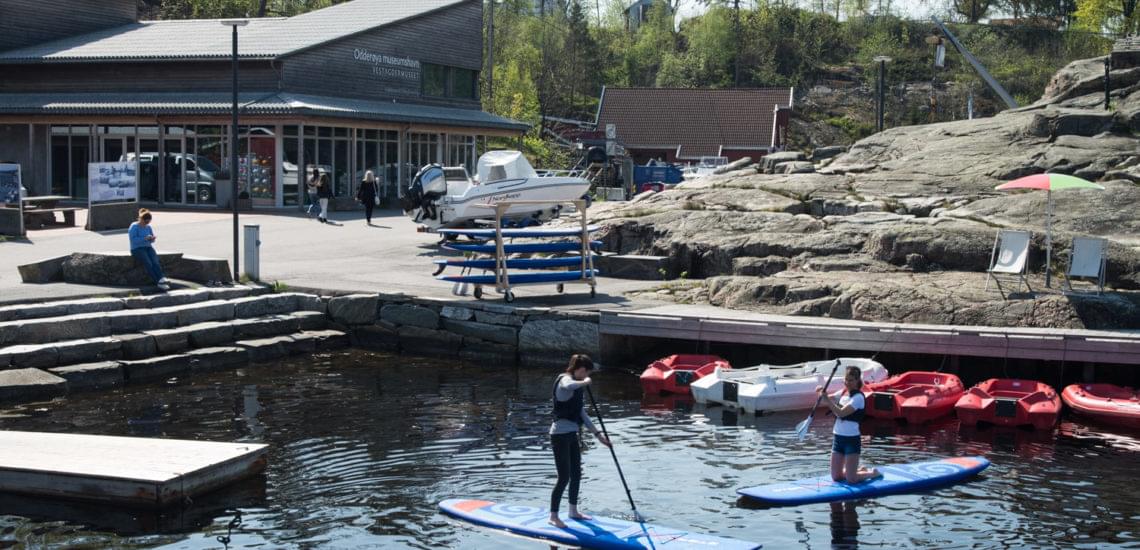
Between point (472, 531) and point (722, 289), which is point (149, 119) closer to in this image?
point (722, 289)

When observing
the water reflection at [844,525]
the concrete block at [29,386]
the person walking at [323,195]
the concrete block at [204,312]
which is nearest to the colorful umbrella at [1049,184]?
the water reflection at [844,525]

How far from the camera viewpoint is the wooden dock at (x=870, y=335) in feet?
56.1

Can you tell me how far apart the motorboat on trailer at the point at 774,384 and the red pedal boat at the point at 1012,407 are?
1430mm

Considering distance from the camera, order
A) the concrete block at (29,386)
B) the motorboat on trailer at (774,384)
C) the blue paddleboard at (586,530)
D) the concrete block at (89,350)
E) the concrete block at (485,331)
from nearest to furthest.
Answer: the blue paddleboard at (586,530) → the concrete block at (29,386) → the motorboat on trailer at (774,384) → the concrete block at (89,350) → the concrete block at (485,331)

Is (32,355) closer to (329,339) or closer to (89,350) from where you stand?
(89,350)

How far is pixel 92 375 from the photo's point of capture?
17281mm

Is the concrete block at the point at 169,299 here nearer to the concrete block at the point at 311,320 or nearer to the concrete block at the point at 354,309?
the concrete block at the point at 311,320

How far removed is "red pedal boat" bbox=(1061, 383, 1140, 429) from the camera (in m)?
15.8

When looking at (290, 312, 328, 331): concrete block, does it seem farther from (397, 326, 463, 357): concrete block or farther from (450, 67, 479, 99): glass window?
(450, 67, 479, 99): glass window

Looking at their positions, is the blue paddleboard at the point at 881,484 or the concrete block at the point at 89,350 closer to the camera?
the blue paddleboard at the point at 881,484

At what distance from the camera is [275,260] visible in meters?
25.7

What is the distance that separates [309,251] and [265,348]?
7.78 metres

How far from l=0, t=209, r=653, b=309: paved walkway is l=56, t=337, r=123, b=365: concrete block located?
1574 mm

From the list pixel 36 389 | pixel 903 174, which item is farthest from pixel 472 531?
pixel 903 174
